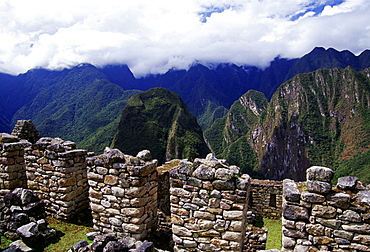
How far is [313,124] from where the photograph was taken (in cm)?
13100

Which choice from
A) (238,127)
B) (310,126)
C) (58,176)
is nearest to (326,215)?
(58,176)

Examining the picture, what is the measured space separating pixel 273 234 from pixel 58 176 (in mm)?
8751

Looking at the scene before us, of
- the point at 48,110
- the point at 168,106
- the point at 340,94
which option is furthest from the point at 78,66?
the point at 340,94

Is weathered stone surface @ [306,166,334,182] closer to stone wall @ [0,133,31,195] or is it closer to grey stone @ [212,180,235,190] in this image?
grey stone @ [212,180,235,190]

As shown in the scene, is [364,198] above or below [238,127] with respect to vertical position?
above

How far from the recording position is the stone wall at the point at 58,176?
20.8ft

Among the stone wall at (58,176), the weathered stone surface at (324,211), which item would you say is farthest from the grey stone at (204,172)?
the stone wall at (58,176)

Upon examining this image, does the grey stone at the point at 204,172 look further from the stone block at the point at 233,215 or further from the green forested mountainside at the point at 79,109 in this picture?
the green forested mountainside at the point at 79,109

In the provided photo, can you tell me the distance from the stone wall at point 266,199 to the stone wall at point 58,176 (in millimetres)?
8933

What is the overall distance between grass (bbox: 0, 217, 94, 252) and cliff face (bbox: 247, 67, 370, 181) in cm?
12211

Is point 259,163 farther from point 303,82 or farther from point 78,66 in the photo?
point 78,66

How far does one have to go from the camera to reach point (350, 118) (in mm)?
117375

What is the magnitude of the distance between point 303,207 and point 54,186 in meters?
6.41

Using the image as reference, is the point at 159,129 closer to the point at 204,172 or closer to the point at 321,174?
the point at 204,172
